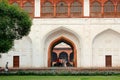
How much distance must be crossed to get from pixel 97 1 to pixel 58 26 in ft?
11.2

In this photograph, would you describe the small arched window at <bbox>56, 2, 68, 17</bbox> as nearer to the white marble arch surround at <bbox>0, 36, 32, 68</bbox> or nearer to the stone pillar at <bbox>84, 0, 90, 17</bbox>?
the stone pillar at <bbox>84, 0, 90, 17</bbox>

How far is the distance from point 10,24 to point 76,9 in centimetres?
937

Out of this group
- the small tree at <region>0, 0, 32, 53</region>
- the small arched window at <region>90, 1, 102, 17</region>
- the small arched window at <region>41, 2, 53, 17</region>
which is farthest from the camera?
the small arched window at <region>41, 2, 53, 17</region>

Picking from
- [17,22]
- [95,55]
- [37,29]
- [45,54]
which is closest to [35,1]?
[37,29]

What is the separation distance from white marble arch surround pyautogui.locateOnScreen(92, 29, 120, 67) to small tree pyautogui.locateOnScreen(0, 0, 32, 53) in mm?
8930

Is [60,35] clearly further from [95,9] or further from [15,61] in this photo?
A: [15,61]

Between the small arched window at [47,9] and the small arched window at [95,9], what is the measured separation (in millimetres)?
3015

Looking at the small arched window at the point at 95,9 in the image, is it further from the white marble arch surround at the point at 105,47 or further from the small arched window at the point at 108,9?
the white marble arch surround at the point at 105,47

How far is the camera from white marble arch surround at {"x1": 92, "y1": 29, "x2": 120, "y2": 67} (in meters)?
28.2

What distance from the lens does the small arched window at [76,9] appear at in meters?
28.2

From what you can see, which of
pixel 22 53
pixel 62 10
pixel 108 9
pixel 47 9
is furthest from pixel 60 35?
pixel 108 9

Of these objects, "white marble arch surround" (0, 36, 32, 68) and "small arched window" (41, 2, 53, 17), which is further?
"white marble arch surround" (0, 36, 32, 68)

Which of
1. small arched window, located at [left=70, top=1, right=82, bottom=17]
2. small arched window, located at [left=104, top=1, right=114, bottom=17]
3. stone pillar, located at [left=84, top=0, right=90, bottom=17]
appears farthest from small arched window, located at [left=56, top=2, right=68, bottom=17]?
small arched window, located at [left=104, top=1, right=114, bottom=17]

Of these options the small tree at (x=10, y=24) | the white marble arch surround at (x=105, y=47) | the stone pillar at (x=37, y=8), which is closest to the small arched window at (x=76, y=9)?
the white marble arch surround at (x=105, y=47)
